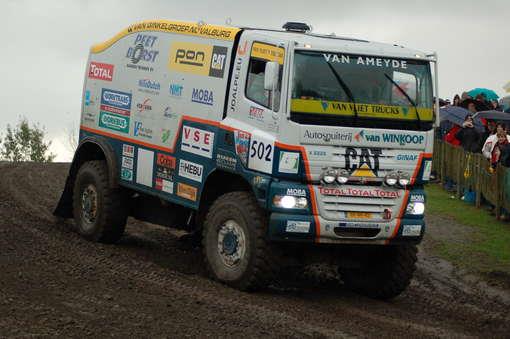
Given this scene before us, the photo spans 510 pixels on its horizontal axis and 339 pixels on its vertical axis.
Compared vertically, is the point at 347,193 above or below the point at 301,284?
above

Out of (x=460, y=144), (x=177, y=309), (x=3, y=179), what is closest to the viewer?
(x=177, y=309)

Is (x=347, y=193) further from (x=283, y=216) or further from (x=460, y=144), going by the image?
(x=460, y=144)

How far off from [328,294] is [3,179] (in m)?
10.4

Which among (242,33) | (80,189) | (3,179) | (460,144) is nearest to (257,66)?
(242,33)

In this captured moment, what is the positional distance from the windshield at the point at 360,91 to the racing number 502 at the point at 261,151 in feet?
1.54

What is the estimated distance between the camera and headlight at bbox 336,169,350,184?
13148mm

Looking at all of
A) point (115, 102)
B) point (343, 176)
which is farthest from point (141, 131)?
point (343, 176)

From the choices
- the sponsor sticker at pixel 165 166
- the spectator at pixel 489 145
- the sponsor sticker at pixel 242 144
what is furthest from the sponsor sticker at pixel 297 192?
the spectator at pixel 489 145

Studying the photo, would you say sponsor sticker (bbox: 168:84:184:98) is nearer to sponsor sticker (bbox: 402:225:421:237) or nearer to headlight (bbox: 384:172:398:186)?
headlight (bbox: 384:172:398:186)

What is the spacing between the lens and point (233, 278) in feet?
45.0

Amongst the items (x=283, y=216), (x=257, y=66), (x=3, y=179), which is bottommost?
(x=3, y=179)

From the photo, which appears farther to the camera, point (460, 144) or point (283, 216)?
point (460, 144)

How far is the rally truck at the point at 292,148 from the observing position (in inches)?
516

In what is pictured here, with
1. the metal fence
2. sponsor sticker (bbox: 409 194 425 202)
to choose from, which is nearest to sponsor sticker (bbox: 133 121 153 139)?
sponsor sticker (bbox: 409 194 425 202)
